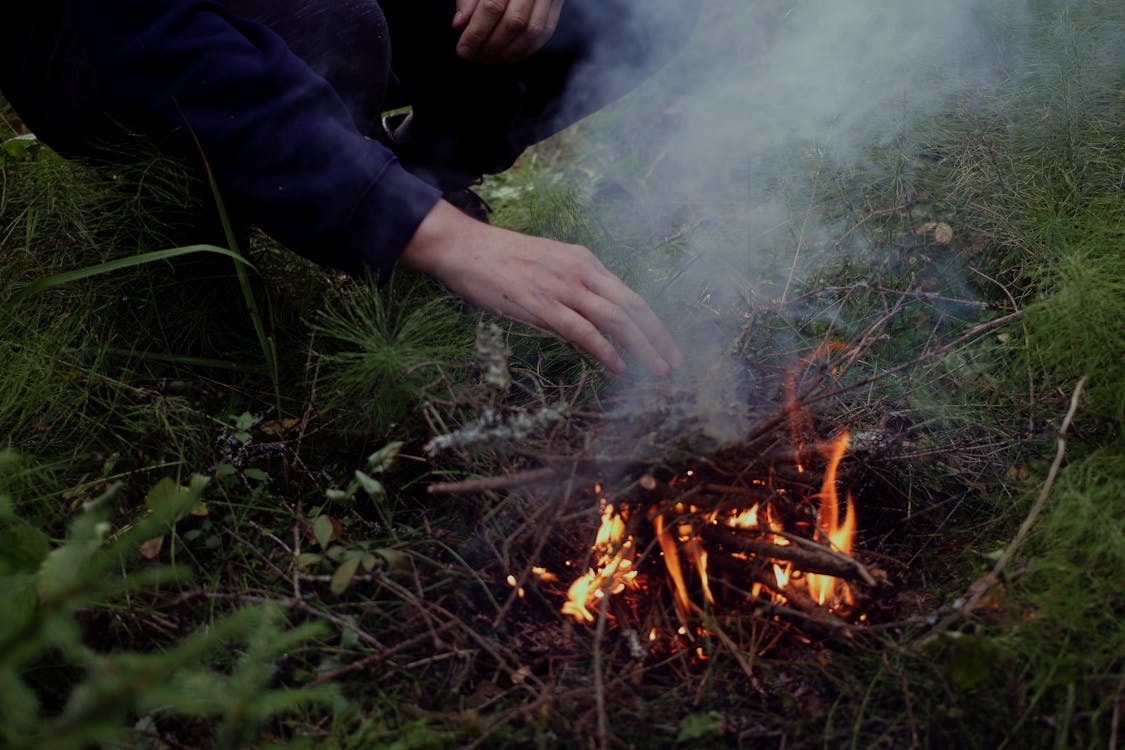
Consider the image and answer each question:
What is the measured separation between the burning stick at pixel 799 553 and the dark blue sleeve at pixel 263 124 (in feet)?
2.90

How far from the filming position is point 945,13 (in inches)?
127

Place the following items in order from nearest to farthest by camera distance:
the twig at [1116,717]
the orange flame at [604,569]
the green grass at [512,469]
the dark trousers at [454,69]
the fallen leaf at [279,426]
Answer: the twig at [1116,717], the green grass at [512,469], the orange flame at [604,569], the fallen leaf at [279,426], the dark trousers at [454,69]

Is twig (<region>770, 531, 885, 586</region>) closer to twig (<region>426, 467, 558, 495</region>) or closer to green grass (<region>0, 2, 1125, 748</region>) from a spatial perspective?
green grass (<region>0, 2, 1125, 748</region>)

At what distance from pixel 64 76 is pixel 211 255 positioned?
51 cm

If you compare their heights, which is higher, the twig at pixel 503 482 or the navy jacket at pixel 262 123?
the navy jacket at pixel 262 123

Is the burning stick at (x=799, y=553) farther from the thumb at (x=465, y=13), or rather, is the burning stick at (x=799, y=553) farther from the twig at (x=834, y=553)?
the thumb at (x=465, y=13)

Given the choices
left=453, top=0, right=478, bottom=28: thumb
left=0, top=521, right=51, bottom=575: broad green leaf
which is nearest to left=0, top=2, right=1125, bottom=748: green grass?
left=0, top=521, right=51, bottom=575: broad green leaf

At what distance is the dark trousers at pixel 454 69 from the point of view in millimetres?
2096

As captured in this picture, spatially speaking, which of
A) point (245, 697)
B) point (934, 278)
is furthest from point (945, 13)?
point (245, 697)

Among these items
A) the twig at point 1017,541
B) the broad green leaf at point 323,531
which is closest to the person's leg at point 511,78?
the broad green leaf at point 323,531

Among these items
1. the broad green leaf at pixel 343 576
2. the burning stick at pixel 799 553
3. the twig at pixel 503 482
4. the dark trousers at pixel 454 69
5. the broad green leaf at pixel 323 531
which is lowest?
the broad green leaf at pixel 323 531

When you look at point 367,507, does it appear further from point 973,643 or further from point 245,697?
point 973,643

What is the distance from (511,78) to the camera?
2.62 metres

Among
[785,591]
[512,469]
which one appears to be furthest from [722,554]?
[512,469]
